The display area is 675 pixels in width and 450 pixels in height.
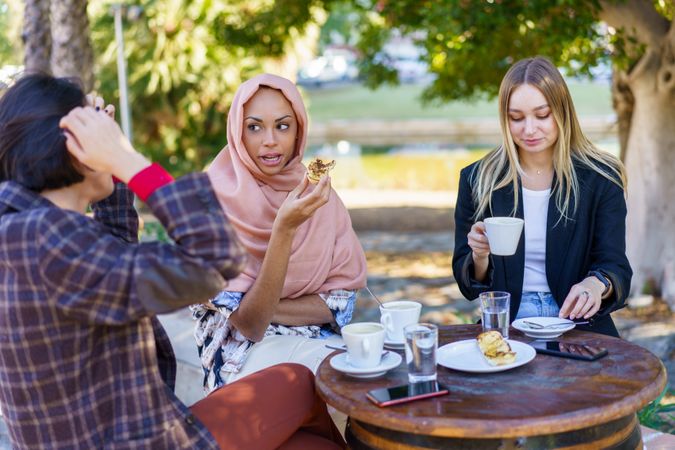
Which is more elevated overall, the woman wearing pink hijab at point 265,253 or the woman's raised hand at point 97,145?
the woman's raised hand at point 97,145

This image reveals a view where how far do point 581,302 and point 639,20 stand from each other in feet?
11.0

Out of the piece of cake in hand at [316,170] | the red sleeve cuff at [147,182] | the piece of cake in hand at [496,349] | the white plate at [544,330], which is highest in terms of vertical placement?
the red sleeve cuff at [147,182]

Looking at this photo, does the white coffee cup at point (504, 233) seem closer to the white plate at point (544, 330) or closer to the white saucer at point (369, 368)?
the white plate at point (544, 330)

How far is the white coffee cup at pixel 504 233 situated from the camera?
263 centimetres

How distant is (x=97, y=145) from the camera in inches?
79.0

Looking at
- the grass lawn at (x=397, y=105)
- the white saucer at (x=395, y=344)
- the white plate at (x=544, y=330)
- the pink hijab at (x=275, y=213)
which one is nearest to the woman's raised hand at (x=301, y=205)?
the pink hijab at (x=275, y=213)

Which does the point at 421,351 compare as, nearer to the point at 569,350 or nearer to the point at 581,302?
the point at 569,350

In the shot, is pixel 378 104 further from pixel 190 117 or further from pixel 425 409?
pixel 425 409

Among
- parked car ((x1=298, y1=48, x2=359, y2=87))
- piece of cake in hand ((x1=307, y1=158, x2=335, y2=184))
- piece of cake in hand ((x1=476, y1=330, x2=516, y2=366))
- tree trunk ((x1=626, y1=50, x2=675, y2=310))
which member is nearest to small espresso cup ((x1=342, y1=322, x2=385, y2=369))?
piece of cake in hand ((x1=476, y1=330, x2=516, y2=366))

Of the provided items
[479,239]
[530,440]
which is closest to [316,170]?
[479,239]

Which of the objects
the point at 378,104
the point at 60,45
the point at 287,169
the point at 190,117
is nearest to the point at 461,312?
the point at 287,169

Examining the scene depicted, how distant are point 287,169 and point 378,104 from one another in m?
35.1

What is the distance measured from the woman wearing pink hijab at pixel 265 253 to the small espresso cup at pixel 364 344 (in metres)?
0.66

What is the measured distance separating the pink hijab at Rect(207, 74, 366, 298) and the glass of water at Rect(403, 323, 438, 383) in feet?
3.28
